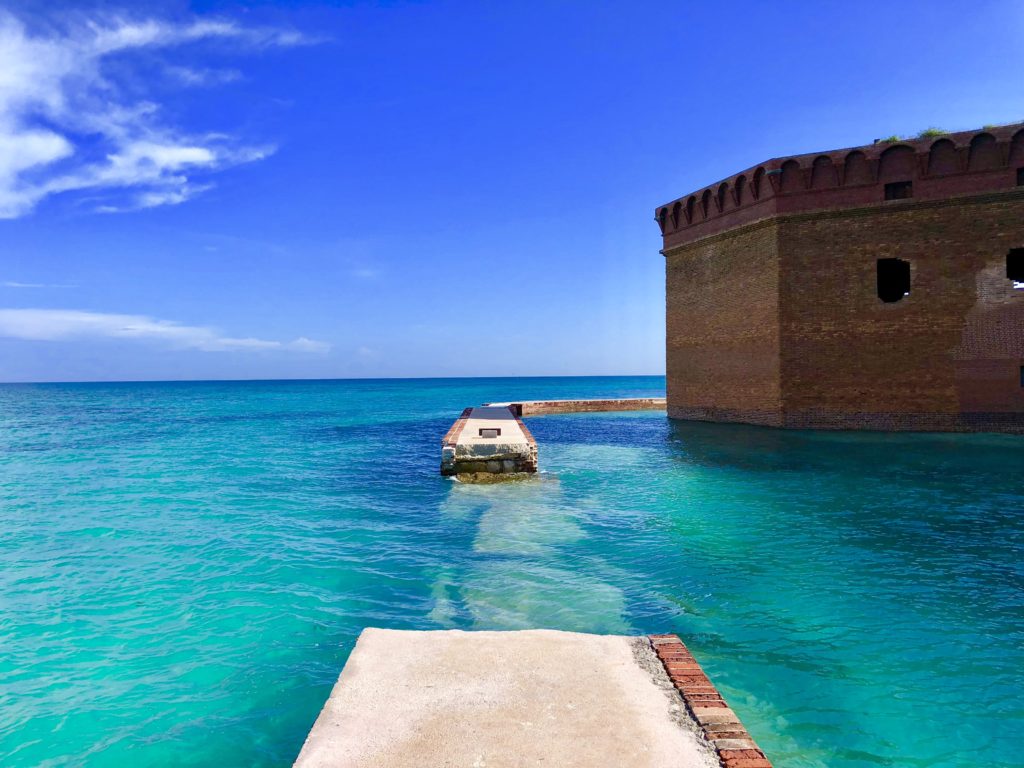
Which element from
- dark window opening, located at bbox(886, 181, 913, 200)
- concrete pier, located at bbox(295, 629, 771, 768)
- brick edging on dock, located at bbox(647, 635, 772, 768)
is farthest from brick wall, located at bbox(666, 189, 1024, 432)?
concrete pier, located at bbox(295, 629, 771, 768)

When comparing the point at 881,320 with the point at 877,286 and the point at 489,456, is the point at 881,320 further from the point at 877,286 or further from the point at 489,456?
the point at 489,456

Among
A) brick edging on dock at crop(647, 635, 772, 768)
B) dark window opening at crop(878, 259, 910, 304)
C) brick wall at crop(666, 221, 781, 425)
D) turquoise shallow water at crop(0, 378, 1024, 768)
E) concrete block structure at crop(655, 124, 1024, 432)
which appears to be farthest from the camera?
dark window opening at crop(878, 259, 910, 304)

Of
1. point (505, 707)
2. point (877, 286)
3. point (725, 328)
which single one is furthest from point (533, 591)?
point (877, 286)

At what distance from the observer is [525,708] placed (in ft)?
9.10

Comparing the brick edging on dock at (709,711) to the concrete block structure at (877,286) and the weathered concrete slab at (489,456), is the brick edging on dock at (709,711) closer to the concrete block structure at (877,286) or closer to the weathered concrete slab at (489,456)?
the weathered concrete slab at (489,456)

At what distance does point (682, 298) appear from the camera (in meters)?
21.3

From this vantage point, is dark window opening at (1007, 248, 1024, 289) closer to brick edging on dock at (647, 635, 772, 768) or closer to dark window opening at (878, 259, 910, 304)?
dark window opening at (878, 259, 910, 304)

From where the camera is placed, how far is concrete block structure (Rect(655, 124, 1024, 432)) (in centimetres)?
1545

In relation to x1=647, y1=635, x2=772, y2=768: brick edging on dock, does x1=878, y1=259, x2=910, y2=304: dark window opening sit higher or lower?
higher

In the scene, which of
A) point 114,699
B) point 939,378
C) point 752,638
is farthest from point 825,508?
point 939,378

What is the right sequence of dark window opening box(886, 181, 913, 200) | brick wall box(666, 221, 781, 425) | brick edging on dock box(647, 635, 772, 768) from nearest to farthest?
1. brick edging on dock box(647, 635, 772, 768)
2. dark window opening box(886, 181, 913, 200)
3. brick wall box(666, 221, 781, 425)

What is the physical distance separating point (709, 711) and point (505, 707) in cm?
90

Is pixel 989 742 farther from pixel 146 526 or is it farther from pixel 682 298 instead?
pixel 682 298

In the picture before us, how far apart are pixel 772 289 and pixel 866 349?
286 cm
